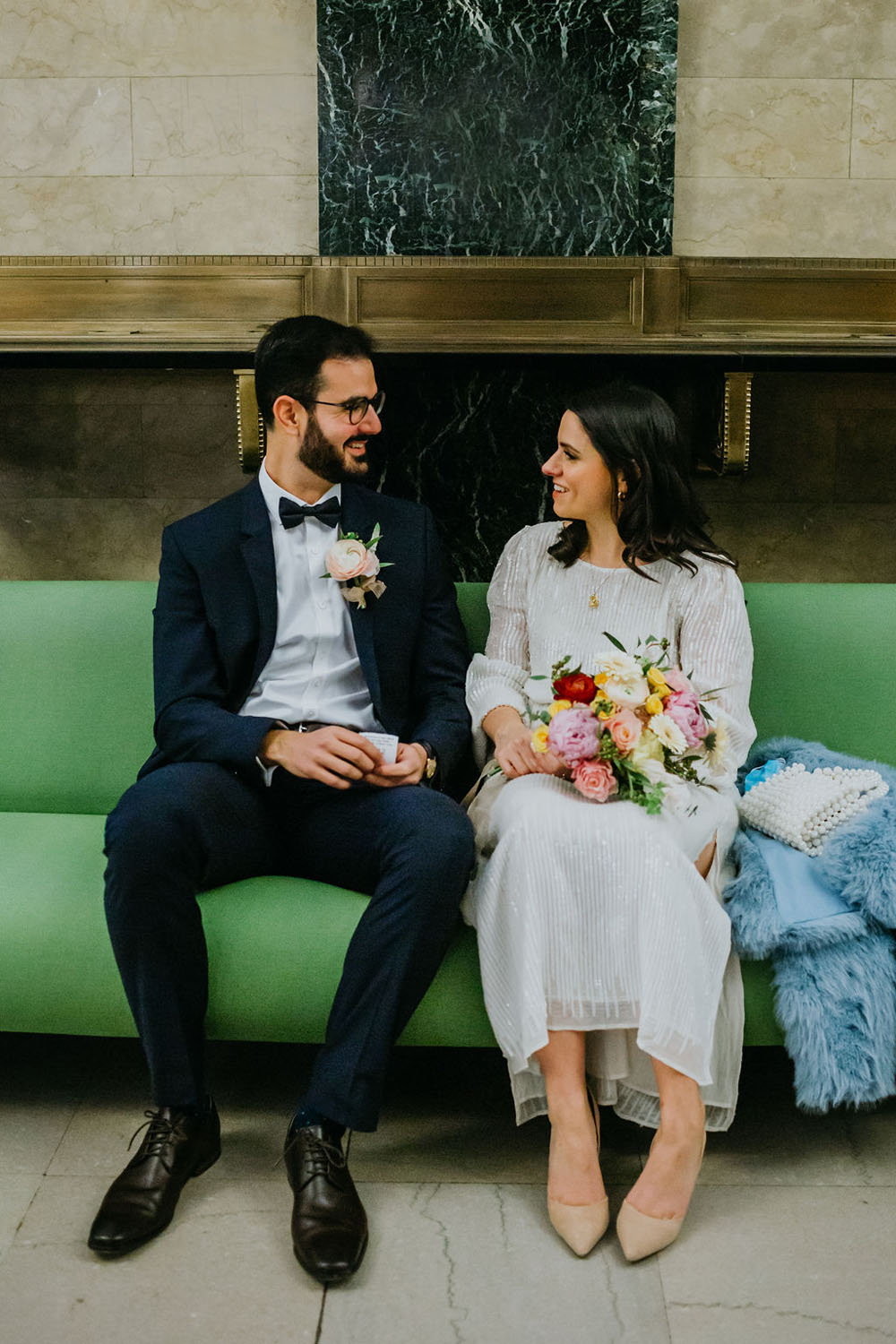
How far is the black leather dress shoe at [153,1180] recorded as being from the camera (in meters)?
1.92

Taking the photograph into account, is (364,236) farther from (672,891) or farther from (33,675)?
(672,891)

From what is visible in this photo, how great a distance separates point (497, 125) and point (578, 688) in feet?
7.30

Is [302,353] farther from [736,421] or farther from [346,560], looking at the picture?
[736,421]

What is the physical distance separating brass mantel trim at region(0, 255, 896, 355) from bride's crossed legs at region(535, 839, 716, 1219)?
215 centimetres

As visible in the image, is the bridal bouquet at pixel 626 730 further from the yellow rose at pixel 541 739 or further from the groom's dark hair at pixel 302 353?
the groom's dark hair at pixel 302 353

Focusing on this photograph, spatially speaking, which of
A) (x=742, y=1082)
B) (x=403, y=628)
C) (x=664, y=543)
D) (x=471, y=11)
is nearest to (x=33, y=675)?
(x=403, y=628)

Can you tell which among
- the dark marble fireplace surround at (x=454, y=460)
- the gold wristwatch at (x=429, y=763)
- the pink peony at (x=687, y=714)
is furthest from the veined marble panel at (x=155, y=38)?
the pink peony at (x=687, y=714)

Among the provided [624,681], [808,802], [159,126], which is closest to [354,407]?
[624,681]

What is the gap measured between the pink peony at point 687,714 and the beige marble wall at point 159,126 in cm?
238

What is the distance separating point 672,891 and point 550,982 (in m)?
0.27

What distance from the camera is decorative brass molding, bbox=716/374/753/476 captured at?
3.47 meters

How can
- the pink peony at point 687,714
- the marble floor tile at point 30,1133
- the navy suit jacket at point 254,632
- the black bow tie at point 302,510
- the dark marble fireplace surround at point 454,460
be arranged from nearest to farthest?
the pink peony at point 687,714 < the marble floor tile at point 30,1133 < the navy suit jacket at point 254,632 < the black bow tie at point 302,510 < the dark marble fireplace surround at point 454,460

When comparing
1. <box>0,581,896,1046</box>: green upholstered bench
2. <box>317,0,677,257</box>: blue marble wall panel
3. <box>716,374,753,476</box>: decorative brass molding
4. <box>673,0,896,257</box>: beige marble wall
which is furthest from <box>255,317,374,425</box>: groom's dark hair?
<box>673,0,896,257</box>: beige marble wall

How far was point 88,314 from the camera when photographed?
3.51 m
